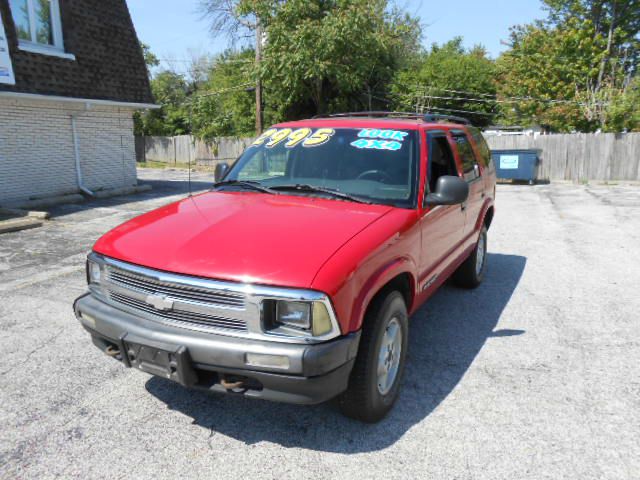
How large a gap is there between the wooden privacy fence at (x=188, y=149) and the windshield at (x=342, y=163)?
957 inches

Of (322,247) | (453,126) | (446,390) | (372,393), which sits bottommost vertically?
(446,390)

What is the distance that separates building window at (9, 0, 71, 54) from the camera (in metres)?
11.7

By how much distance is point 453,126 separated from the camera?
5191 millimetres

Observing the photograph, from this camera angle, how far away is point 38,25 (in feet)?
39.9

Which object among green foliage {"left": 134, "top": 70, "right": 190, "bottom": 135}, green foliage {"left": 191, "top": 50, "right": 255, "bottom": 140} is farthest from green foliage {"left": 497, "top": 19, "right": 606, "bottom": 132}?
green foliage {"left": 134, "top": 70, "right": 190, "bottom": 135}

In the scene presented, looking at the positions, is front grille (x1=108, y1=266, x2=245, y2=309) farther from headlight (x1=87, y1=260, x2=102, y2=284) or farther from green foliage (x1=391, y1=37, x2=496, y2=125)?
green foliage (x1=391, y1=37, x2=496, y2=125)

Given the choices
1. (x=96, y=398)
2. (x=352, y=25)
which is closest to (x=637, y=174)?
(x=352, y=25)

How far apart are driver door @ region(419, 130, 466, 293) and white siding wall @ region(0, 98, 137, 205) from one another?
424 inches

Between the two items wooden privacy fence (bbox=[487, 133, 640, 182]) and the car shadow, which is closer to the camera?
the car shadow

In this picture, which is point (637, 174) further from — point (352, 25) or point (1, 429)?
point (1, 429)

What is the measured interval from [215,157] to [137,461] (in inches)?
1135

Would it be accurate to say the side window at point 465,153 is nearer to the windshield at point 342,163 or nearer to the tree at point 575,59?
the windshield at point 342,163

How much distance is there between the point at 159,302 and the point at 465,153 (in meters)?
3.66

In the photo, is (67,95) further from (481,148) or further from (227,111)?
(227,111)
